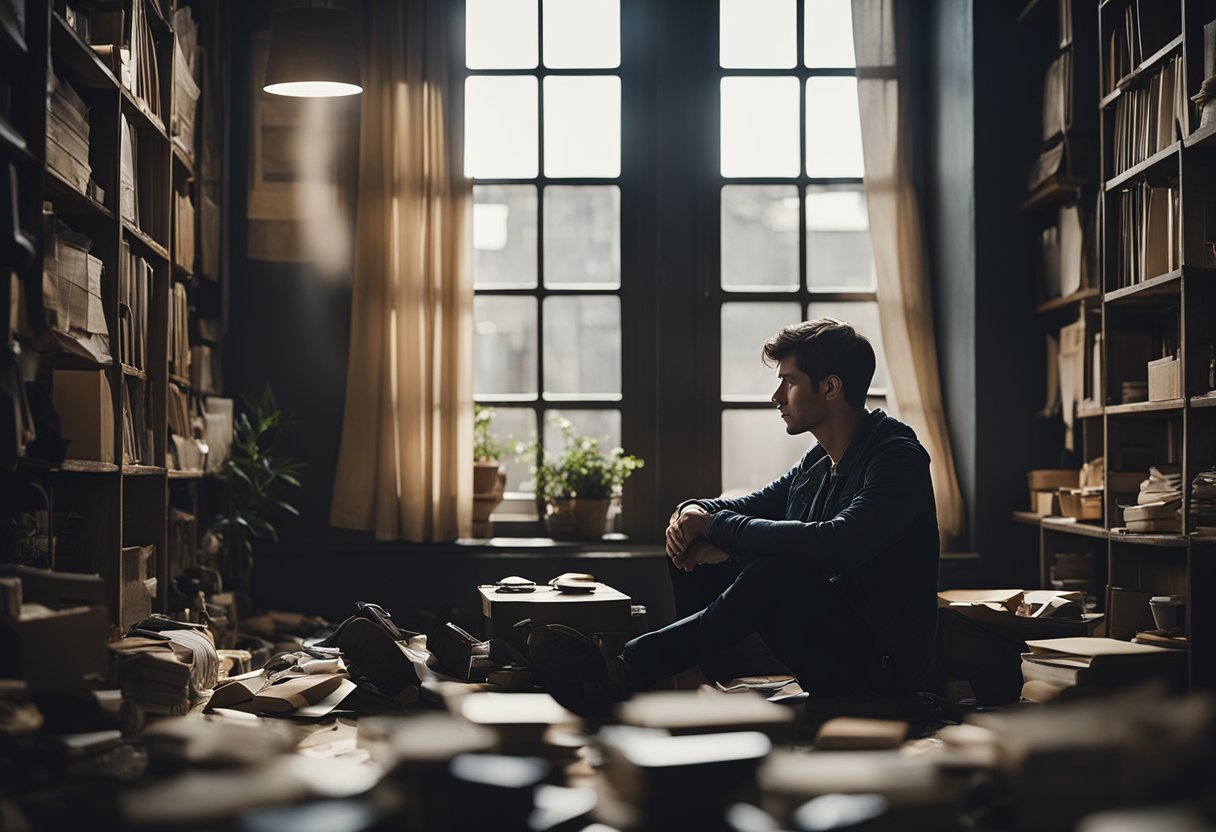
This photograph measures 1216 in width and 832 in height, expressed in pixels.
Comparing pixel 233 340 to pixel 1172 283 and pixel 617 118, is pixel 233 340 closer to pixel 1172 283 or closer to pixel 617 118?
pixel 617 118

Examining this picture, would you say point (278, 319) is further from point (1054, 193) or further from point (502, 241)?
point (1054, 193)

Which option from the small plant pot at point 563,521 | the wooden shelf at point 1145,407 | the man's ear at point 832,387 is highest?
the man's ear at point 832,387

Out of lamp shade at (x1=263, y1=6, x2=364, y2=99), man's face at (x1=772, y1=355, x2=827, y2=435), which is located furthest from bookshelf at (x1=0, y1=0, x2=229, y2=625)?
man's face at (x1=772, y1=355, x2=827, y2=435)

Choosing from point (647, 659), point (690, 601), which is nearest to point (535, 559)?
point (690, 601)

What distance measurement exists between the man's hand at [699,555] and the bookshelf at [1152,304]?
1.34 meters

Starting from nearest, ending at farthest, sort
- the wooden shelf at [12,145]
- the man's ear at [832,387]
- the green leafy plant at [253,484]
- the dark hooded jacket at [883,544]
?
the wooden shelf at [12,145] → the dark hooded jacket at [883,544] → the man's ear at [832,387] → the green leafy plant at [253,484]

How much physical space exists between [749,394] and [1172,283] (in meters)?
2.05

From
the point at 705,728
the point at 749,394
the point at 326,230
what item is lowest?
the point at 705,728

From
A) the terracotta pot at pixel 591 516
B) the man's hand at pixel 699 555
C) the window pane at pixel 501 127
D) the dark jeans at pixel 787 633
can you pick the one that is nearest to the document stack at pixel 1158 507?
the dark jeans at pixel 787 633

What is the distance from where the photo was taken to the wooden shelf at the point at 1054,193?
459cm

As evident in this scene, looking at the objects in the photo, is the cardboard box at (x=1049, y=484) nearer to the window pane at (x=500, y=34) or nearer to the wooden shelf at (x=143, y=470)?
the window pane at (x=500, y=34)

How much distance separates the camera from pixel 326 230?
5.30 m

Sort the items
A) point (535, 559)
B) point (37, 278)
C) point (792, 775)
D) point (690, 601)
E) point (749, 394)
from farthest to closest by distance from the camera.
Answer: point (749, 394)
point (535, 559)
point (690, 601)
point (37, 278)
point (792, 775)

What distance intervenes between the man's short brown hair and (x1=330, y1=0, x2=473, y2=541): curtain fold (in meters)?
1.94
